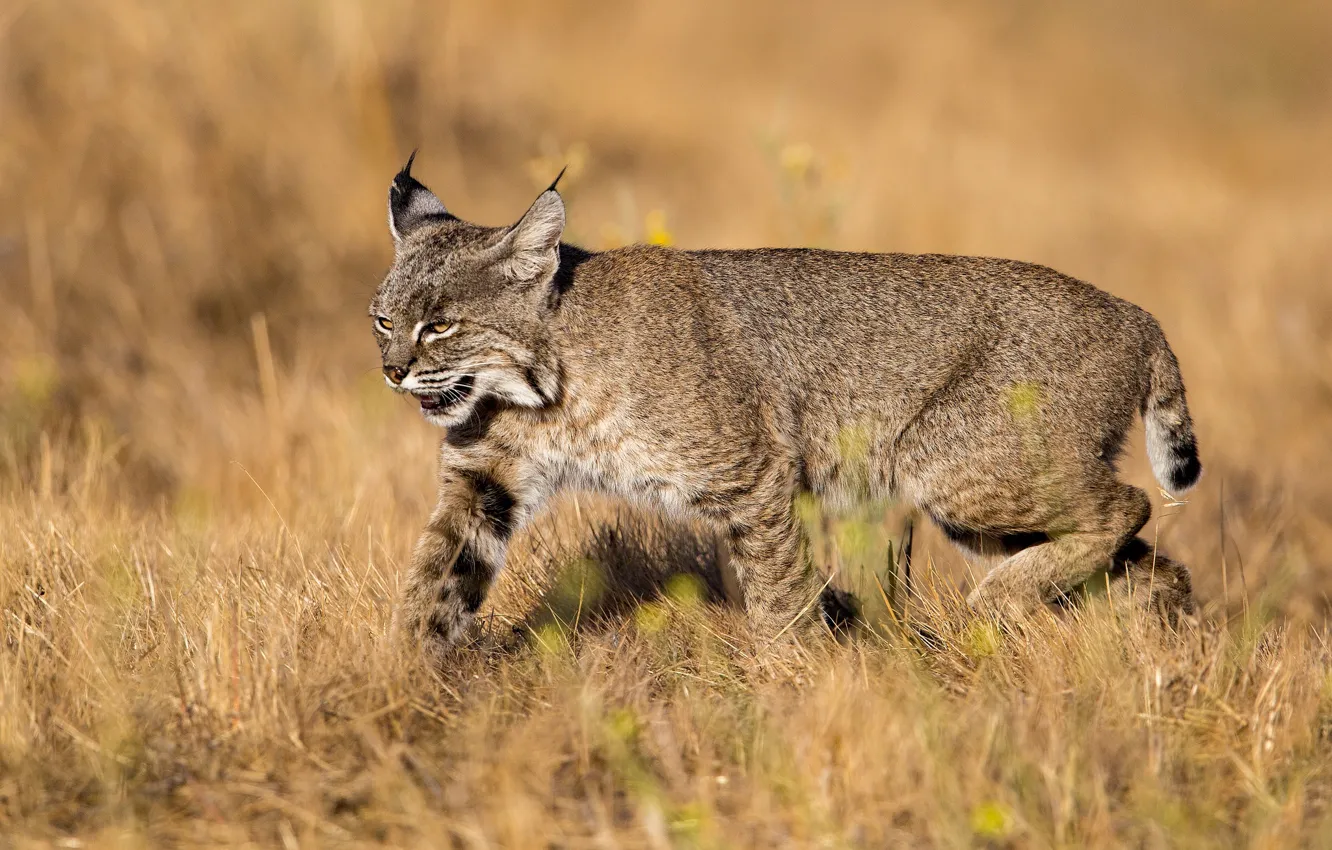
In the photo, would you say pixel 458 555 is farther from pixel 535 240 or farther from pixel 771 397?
pixel 771 397

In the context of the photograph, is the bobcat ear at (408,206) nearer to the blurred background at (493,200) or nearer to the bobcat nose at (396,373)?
the bobcat nose at (396,373)

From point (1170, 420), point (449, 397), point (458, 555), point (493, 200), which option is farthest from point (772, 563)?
point (493, 200)

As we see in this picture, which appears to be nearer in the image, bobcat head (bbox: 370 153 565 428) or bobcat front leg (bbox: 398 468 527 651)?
bobcat front leg (bbox: 398 468 527 651)

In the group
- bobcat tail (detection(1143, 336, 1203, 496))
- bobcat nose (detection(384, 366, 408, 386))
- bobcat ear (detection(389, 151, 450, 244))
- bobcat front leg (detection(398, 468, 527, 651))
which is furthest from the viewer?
bobcat tail (detection(1143, 336, 1203, 496))

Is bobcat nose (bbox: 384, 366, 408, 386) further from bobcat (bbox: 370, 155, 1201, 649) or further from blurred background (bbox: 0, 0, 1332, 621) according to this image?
blurred background (bbox: 0, 0, 1332, 621)

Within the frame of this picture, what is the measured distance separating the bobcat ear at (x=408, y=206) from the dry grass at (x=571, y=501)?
3.67 ft

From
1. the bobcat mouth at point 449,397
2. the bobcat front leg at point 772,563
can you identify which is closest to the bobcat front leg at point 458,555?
the bobcat mouth at point 449,397

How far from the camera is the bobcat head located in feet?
15.9

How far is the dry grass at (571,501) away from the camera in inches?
135

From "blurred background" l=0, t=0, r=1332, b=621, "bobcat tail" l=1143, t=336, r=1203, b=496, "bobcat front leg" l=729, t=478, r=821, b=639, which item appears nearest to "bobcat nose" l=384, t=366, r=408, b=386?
"blurred background" l=0, t=0, r=1332, b=621

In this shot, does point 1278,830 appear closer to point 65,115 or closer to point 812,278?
point 812,278

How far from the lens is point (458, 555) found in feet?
15.8

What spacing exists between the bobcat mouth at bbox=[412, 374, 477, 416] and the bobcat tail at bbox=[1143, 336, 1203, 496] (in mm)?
2704

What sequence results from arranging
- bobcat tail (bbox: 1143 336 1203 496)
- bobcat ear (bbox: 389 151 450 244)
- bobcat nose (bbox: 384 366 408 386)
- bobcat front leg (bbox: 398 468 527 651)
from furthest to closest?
bobcat tail (bbox: 1143 336 1203 496)
bobcat ear (bbox: 389 151 450 244)
bobcat nose (bbox: 384 366 408 386)
bobcat front leg (bbox: 398 468 527 651)
